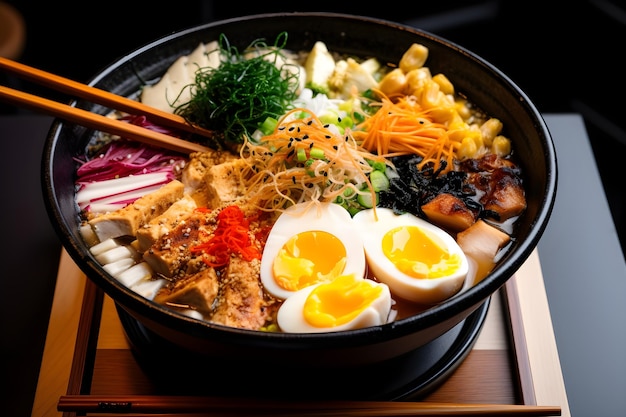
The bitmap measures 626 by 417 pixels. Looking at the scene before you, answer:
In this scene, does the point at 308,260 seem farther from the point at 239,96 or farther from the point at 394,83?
the point at 394,83

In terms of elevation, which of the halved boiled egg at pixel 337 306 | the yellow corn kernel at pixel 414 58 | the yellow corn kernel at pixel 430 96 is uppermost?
the yellow corn kernel at pixel 414 58

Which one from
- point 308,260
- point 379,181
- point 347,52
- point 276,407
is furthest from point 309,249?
point 347,52

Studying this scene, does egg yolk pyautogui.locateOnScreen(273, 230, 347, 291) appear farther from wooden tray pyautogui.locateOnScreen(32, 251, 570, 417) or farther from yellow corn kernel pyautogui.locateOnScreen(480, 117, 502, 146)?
yellow corn kernel pyautogui.locateOnScreen(480, 117, 502, 146)

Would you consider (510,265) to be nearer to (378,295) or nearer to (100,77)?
(378,295)

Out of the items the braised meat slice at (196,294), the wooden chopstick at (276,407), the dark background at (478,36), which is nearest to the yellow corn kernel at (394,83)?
the braised meat slice at (196,294)

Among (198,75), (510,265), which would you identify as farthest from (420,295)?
(198,75)

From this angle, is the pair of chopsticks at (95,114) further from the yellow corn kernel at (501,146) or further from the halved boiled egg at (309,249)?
the yellow corn kernel at (501,146)

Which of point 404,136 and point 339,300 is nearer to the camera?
point 339,300
